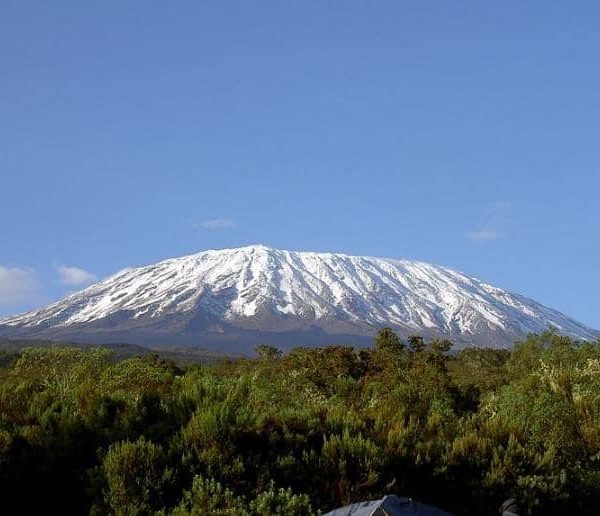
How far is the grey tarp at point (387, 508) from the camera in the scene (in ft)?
35.9

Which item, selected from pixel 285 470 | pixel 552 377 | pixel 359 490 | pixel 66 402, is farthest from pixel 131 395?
pixel 552 377

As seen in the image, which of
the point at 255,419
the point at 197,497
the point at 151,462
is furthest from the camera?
the point at 255,419

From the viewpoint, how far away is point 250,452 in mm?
13375

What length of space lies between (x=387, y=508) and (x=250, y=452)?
132 inches

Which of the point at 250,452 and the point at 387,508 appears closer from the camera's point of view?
the point at 387,508

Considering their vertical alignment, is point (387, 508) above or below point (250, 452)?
below

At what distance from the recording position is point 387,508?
11.0 m

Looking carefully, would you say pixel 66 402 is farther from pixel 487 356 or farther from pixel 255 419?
pixel 487 356

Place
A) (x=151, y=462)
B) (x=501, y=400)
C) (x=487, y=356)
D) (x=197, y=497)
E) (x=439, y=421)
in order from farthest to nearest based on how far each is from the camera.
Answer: (x=487, y=356)
(x=501, y=400)
(x=439, y=421)
(x=151, y=462)
(x=197, y=497)

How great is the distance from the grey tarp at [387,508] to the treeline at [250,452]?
2.39 feet

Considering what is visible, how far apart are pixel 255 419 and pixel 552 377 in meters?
14.8

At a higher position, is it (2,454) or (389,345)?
(389,345)

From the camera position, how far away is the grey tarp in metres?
10.9

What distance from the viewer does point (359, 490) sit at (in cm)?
1298
